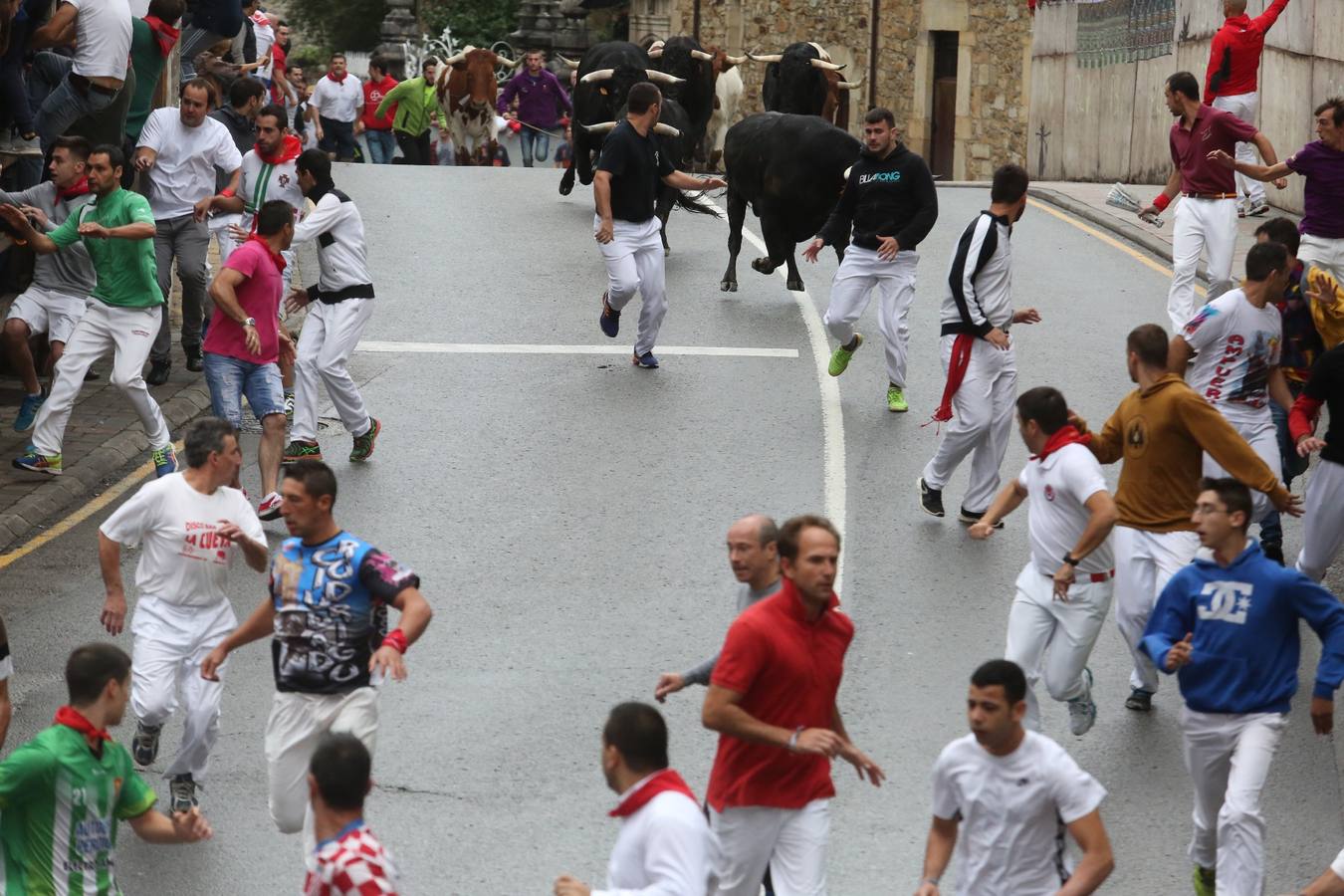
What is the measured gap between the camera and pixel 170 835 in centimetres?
627

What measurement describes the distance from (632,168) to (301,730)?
27.3 feet

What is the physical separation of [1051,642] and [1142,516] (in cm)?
75

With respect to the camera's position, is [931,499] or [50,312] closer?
[931,499]

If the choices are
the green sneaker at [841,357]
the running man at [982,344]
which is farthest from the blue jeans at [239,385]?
the green sneaker at [841,357]

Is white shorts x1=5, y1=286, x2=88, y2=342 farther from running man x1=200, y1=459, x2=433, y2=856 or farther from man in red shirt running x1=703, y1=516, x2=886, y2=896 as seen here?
man in red shirt running x1=703, y1=516, x2=886, y2=896

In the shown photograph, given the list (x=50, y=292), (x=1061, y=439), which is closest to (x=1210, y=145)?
(x=1061, y=439)

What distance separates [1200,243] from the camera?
586 inches

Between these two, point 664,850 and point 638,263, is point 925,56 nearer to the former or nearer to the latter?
point 638,263

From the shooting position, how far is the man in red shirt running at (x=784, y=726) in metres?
6.49

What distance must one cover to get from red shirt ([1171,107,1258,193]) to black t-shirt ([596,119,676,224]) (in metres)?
3.86

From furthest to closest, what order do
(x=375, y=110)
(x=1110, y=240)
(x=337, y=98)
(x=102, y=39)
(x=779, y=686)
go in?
(x=375, y=110), (x=337, y=98), (x=1110, y=240), (x=102, y=39), (x=779, y=686)

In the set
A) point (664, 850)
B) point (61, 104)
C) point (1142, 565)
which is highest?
point (61, 104)

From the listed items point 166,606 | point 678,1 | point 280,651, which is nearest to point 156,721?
point 166,606

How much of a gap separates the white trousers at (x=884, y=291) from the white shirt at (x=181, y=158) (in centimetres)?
447
